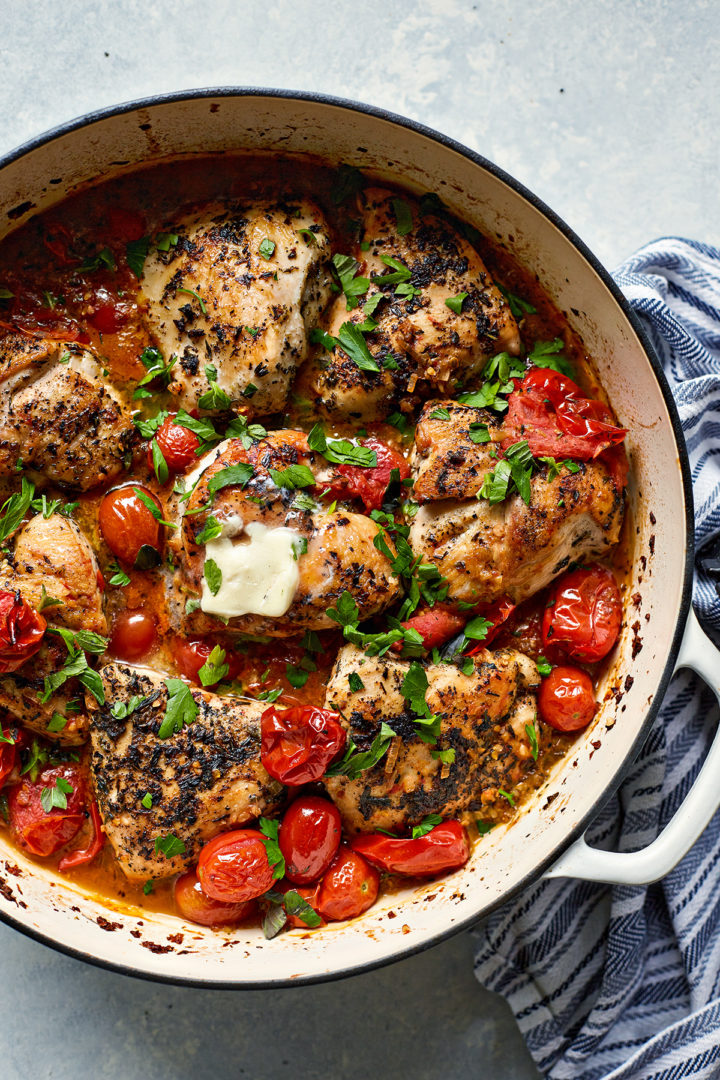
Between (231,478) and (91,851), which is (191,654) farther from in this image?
(91,851)

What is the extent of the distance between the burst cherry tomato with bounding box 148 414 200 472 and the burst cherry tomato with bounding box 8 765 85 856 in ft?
4.31

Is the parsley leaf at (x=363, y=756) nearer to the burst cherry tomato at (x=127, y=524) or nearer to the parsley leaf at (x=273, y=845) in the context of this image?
the parsley leaf at (x=273, y=845)

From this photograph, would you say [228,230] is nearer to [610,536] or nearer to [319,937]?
[610,536]

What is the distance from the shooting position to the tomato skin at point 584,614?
351cm

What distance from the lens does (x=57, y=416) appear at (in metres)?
3.31

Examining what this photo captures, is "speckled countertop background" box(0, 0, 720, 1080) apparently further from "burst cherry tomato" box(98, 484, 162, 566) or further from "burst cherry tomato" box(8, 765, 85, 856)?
"burst cherry tomato" box(98, 484, 162, 566)

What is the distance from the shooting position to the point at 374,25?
3699mm

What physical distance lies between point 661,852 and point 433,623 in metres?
1.16

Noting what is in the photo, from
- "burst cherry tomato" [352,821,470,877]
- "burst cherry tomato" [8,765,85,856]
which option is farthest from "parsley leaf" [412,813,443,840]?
"burst cherry tomato" [8,765,85,856]

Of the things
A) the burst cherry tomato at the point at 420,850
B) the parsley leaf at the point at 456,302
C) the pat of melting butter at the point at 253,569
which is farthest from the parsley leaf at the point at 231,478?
the burst cherry tomato at the point at 420,850

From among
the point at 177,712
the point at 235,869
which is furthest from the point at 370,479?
the point at 235,869

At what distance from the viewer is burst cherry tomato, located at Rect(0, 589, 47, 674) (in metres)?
3.11

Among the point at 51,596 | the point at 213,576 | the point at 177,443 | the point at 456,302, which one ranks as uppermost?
the point at 456,302

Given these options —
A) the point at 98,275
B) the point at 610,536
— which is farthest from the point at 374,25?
the point at 610,536
